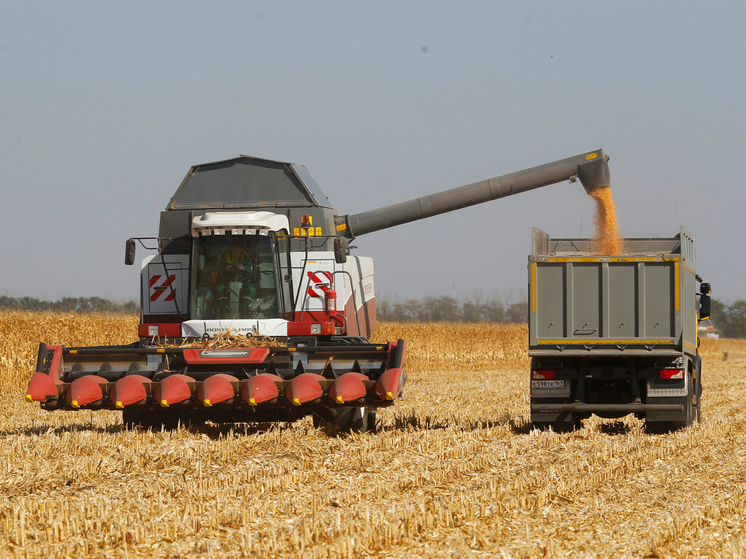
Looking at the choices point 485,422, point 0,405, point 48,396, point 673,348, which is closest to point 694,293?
point 673,348

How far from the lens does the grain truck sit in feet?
36.0

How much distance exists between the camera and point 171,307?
12328 mm

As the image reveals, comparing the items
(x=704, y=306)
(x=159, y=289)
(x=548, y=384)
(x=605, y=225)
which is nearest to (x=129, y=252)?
(x=159, y=289)

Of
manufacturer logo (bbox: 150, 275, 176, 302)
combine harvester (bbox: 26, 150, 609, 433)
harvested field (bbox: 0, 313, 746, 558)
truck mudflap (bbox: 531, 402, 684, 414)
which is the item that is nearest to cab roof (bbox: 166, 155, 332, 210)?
combine harvester (bbox: 26, 150, 609, 433)

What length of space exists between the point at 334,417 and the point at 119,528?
5168mm

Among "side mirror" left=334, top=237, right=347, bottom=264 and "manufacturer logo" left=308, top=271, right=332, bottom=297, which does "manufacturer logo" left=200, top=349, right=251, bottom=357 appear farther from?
"side mirror" left=334, top=237, right=347, bottom=264

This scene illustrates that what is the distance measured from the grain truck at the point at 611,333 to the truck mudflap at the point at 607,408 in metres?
0.01

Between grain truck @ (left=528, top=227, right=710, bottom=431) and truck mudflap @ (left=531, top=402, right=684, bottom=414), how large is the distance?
1 centimetres

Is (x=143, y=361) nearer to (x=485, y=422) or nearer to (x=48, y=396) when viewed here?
(x=48, y=396)

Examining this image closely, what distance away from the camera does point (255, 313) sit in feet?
38.3

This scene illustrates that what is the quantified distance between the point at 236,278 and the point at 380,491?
5352 mm

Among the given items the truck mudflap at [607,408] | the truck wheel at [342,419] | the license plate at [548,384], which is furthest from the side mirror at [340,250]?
the truck mudflap at [607,408]

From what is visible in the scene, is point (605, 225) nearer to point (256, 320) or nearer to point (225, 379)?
point (256, 320)

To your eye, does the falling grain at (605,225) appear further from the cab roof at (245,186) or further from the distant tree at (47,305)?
the distant tree at (47,305)
